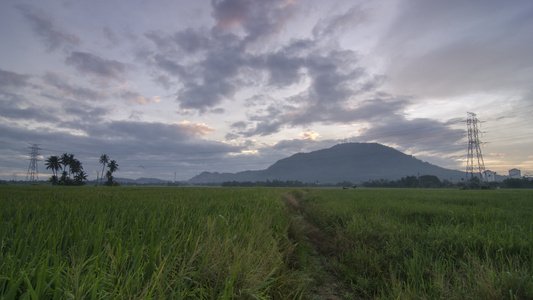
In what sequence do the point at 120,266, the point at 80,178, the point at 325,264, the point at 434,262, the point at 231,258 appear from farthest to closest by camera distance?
the point at 80,178
the point at 325,264
the point at 434,262
the point at 231,258
the point at 120,266

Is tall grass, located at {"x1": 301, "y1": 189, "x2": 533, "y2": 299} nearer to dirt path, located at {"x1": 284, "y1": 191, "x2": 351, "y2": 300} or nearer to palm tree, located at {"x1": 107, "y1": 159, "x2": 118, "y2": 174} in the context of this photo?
dirt path, located at {"x1": 284, "y1": 191, "x2": 351, "y2": 300}

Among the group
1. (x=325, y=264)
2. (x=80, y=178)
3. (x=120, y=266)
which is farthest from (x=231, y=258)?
(x=80, y=178)

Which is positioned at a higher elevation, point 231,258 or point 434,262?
point 231,258

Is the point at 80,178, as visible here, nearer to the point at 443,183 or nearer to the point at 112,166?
the point at 112,166

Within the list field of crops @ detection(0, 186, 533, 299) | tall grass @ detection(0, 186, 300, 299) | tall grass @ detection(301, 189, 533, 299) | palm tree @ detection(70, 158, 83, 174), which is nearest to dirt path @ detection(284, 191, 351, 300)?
field of crops @ detection(0, 186, 533, 299)

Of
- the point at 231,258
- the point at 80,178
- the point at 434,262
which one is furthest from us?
the point at 80,178

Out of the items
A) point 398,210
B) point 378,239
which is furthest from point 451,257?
point 398,210

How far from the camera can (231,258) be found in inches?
128

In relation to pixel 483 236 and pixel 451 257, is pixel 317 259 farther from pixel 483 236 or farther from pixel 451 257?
pixel 483 236

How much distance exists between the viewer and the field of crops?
2.04m

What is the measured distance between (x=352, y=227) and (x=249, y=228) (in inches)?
149

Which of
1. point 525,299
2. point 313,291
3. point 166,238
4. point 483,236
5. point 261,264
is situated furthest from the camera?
point 483,236

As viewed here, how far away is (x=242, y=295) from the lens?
8.63 feet

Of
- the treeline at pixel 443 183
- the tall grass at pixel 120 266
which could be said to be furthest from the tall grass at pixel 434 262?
the treeline at pixel 443 183
